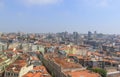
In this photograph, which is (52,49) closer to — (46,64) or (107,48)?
(46,64)

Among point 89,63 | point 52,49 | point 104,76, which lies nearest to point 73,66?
point 104,76

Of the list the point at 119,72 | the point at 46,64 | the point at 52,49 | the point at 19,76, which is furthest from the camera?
the point at 52,49

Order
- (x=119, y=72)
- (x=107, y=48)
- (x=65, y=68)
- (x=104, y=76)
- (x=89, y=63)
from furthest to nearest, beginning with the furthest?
(x=107, y=48), (x=89, y=63), (x=119, y=72), (x=104, y=76), (x=65, y=68)

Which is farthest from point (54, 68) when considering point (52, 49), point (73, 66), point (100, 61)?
point (52, 49)

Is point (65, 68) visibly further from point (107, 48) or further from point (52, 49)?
point (107, 48)

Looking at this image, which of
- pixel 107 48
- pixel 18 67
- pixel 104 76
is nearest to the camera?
pixel 18 67

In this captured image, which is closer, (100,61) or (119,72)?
(119,72)

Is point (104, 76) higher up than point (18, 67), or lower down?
lower down

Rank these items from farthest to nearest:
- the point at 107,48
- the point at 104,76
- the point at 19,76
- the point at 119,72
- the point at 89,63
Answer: the point at 107,48
the point at 89,63
the point at 119,72
the point at 104,76
the point at 19,76

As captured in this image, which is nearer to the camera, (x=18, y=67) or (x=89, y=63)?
(x=18, y=67)
